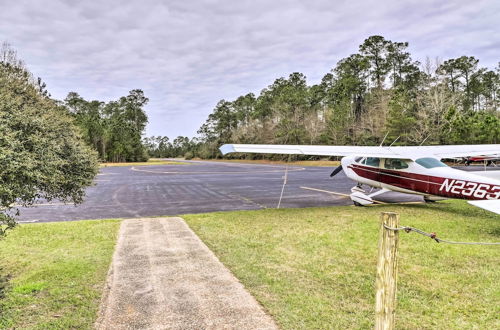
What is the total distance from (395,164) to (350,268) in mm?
6973

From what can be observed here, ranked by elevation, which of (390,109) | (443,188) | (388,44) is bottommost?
(443,188)

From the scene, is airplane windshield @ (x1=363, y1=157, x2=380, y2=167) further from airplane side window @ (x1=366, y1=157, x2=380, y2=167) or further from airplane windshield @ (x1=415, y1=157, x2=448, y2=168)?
airplane windshield @ (x1=415, y1=157, x2=448, y2=168)

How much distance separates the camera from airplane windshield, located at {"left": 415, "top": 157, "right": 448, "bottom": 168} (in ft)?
33.0

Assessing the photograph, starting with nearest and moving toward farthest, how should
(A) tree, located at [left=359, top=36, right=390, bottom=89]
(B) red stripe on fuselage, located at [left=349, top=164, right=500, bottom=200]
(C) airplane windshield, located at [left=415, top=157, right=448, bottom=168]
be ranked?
(B) red stripe on fuselage, located at [left=349, top=164, right=500, bottom=200], (C) airplane windshield, located at [left=415, top=157, right=448, bottom=168], (A) tree, located at [left=359, top=36, right=390, bottom=89]

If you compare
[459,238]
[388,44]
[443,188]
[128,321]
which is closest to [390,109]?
[388,44]

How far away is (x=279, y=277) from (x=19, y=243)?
19.0ft

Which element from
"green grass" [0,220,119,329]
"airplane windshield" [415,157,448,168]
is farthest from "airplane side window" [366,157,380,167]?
"green grass" [0,220,119,329]

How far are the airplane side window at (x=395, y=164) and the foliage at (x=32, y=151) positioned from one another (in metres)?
9.37

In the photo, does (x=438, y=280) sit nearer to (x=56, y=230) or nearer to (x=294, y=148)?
(x=294, y=148)

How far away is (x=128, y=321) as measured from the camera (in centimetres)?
353

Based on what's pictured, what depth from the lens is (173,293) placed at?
425 cm

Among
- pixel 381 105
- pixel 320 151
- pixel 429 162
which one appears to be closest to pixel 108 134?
pixel 381 105

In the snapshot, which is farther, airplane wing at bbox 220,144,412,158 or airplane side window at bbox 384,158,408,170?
airplane side window at bbox 384,158,408,170

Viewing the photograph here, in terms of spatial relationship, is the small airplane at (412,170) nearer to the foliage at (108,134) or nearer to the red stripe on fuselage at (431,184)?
the red stripe on fuselage at (431,184)
